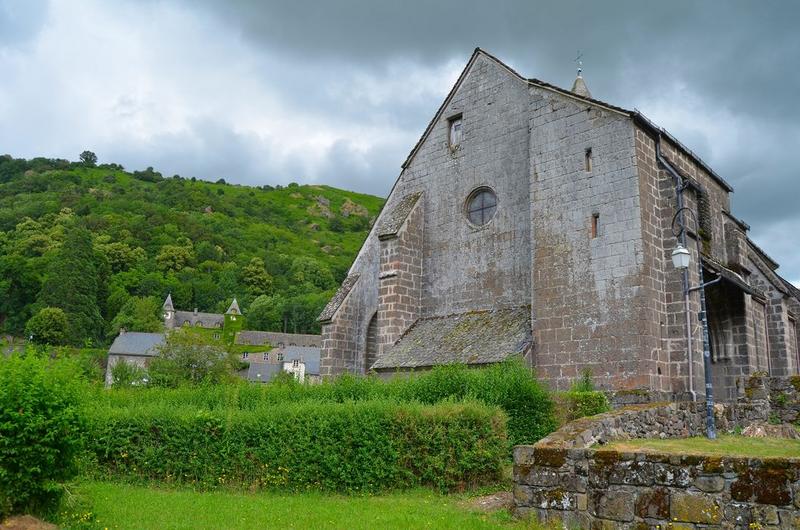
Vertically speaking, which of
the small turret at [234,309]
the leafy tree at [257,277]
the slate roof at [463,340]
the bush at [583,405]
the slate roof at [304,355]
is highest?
the leafy tree at [257,277]

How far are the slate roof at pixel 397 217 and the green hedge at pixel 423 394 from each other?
25.9 feet

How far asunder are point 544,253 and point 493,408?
26.4 feet

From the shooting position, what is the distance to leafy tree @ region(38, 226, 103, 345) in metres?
93.1

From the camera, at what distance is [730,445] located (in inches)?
499

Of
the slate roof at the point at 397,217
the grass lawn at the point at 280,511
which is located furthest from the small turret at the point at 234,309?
the grass lawn at the point at 280,511

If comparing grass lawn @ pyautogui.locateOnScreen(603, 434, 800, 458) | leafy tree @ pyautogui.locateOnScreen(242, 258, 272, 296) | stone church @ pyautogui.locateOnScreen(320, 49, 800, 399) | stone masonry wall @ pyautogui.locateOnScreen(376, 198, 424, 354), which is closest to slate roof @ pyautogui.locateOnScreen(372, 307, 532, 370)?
stone church @ pyautogui.locateOnScreen(320, 49, 800, 399)

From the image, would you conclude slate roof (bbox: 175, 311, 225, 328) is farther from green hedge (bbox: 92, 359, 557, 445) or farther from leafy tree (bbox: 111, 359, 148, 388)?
green hedge (bbox: 92, 359, 557, 445)

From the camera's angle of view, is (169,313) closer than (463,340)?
No

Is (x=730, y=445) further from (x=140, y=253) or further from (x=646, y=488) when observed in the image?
(x=140, y=253)

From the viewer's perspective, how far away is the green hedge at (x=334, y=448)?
11.9 m

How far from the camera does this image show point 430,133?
988 inches

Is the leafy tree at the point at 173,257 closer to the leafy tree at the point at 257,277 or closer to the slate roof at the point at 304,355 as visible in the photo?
the leafy tree at the point at 257,277

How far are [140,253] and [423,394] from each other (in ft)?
407

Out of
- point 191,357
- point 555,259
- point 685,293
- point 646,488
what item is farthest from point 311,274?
point 646,488
